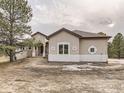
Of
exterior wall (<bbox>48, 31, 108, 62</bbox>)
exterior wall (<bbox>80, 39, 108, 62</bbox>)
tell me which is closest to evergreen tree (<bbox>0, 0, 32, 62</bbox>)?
exterior wall (<bbox>48, 31, 108, 62</bbox>)

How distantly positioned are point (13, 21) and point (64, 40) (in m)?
6.69

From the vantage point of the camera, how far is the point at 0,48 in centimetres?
2231

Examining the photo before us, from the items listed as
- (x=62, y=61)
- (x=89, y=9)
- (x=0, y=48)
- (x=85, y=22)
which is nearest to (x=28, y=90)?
(x=0, y=48)

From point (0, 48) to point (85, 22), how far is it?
24292mm

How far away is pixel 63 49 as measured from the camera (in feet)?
81.6

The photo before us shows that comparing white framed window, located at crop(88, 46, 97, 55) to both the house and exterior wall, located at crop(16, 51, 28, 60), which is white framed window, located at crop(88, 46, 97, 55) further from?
exterior wall, located at crop(16, 51, 28, 60)

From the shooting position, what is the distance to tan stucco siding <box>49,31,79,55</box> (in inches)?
965

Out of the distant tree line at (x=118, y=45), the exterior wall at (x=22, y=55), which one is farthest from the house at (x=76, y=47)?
the distant tree line at (x=118, y=45)

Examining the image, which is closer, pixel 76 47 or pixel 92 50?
pixel 76 47

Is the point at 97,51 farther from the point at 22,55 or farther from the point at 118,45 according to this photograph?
the point at 118,45

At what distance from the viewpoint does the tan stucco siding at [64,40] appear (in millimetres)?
24516

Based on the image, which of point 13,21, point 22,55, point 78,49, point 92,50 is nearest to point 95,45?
point 92,50

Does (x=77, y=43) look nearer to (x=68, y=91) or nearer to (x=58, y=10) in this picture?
(x=58, y=10)

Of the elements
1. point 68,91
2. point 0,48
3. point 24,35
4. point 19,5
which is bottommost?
point 68,91
